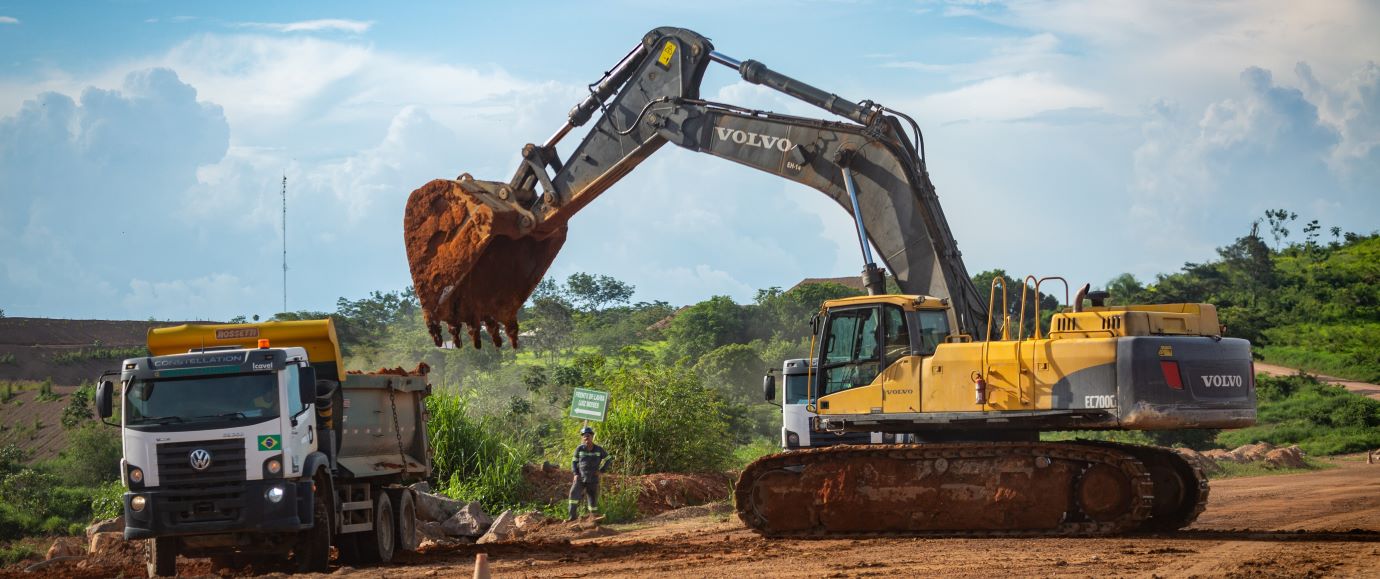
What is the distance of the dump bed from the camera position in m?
15.8

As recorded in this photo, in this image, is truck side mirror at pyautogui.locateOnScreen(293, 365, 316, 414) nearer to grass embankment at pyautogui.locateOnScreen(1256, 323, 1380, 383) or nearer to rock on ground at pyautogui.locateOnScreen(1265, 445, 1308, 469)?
rock on ground at pyautogui.locateOnScreen(1265, 445, 1308, 469)

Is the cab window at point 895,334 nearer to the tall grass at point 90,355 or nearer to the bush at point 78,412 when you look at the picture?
the bush at point 78,412

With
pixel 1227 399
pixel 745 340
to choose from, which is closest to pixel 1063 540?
pixel 1227 399

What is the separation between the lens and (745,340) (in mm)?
61812

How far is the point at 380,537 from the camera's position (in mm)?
16328

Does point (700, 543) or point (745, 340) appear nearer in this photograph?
point (700, 543)

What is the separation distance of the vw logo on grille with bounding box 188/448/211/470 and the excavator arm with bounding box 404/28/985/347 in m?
5.04

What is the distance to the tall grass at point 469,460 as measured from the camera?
24.5 meters

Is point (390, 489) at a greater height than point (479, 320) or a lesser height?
lesser

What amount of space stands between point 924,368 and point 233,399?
7.55 metres

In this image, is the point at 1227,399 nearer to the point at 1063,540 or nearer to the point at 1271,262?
the point at 1063,540

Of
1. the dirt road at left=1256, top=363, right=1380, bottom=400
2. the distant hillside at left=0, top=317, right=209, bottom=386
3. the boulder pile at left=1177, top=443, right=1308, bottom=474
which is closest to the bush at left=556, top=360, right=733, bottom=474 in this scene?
the boulder pile at left=1177, top=443, right=1308, bottom=474

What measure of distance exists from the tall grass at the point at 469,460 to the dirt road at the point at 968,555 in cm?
624

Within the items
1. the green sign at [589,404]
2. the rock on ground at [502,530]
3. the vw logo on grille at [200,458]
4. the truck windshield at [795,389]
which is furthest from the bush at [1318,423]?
the vw logo on grille at [200,458]
